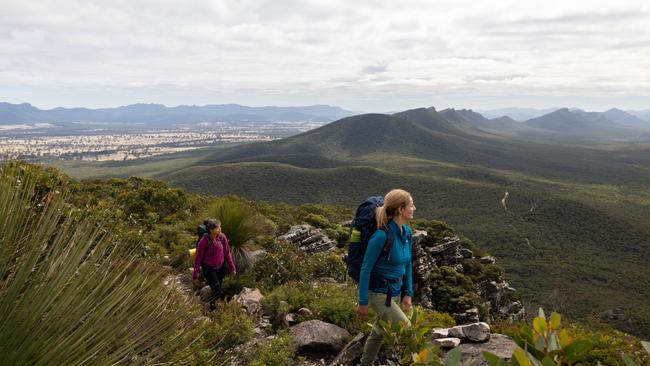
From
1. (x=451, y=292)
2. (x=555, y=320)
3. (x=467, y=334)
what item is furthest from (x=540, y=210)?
(x=555, y=320)

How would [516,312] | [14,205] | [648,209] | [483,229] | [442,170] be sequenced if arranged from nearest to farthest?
1. [14,205]
2. [516,312]
3. [483,229]
4. [648,209]
5. [442,170]

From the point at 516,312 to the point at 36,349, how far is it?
1807 centimetres

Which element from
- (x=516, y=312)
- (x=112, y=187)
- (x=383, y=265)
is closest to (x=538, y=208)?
(x=516, y=312)

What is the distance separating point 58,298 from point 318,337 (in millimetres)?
4473

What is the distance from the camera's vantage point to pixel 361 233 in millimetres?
4301

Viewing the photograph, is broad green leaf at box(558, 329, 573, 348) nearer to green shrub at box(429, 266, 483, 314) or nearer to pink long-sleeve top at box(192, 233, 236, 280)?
pink long-sleeve top at box(192, 233, 236, 280)

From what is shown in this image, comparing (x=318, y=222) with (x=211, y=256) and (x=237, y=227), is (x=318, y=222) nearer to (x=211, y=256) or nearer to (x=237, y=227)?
(x=237, y=227)

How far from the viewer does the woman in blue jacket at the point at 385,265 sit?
13.4 feet

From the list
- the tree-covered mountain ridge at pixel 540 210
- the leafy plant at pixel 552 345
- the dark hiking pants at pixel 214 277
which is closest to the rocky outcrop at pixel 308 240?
the dark hiking pants at pixel 214 277

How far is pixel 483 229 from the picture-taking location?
61375mm

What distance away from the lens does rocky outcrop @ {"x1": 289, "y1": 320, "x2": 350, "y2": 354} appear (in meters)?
5.47

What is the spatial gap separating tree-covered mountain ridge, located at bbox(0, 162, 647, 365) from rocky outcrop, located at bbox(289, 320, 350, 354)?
2.9 inches

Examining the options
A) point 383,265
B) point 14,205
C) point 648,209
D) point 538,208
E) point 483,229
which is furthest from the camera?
point 648,209

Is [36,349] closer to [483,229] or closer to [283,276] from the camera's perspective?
[283,276]
